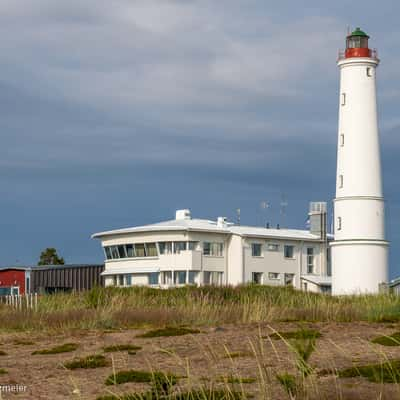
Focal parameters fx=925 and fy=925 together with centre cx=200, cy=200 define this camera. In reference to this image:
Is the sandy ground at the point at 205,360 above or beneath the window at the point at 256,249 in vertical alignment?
beneath

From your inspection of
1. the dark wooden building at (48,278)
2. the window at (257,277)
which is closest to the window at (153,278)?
the window at (257,277)

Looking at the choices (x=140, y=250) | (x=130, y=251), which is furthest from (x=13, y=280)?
(x=140, y=250)

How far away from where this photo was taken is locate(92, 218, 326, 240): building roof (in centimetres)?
6141

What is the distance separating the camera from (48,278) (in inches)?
2714

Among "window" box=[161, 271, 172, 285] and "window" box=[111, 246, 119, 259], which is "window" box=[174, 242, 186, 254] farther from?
"window" box=[111, 246, 119, 259]

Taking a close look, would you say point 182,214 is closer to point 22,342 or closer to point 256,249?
point 256,249

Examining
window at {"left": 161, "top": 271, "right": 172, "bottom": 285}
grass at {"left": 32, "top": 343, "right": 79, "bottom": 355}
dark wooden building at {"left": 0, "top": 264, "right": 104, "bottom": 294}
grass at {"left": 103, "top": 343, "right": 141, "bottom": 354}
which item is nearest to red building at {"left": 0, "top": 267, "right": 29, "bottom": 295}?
dark wooden building at {"left": 0, "top": 264, "right": 104, "bottom": 294}

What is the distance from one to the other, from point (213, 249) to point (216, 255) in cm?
47

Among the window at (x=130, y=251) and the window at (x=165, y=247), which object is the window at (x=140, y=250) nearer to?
the window at (x=130, y=251)

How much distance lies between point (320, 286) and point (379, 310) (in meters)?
39.3

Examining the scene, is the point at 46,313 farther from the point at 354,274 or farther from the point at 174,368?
the point at 354,274

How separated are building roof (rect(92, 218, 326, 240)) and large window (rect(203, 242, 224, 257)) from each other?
95 cm

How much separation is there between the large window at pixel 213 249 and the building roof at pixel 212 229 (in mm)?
953

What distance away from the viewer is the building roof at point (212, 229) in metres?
61.4
